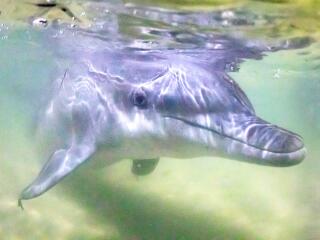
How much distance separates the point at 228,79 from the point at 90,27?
10.2ft

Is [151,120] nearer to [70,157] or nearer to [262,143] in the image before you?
[70,157]

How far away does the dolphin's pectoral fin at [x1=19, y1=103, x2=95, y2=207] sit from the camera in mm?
6625

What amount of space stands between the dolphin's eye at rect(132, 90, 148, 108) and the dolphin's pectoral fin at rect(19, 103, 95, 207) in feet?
2.67

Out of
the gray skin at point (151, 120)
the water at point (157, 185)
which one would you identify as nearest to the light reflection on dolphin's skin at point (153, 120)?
the gray skin at point (151, 120)

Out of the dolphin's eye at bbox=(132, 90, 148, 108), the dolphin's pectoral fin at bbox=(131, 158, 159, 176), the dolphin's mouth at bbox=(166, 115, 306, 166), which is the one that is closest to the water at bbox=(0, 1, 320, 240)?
the dolphin's pectoral fin at bbox=(131, 158, 159, 176)

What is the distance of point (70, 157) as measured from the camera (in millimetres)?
7094

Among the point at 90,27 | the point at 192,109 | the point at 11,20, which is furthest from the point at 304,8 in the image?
the point at 11,20

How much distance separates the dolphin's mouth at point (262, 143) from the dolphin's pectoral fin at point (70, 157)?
187 centimetres

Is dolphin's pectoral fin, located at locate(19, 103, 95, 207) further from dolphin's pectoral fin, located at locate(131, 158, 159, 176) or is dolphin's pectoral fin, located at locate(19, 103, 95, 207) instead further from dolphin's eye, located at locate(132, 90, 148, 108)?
dolphin's pectoral fin, located at locate(131, 158, 159, 176)

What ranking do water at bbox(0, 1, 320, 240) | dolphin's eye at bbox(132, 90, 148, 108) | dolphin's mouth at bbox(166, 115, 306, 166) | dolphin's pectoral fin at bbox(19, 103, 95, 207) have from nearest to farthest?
dolphin's mouth at bbox(166, 115, 306, 166)
dolphin's pectoral fin at bbox(19, 103, 95, 207)
dolphin's eye at bbox(132, 90, 148, 108)
water at bbox(0, 1, 320, 240)

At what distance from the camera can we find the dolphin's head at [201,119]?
5602 mm

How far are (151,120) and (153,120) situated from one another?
0.03 m

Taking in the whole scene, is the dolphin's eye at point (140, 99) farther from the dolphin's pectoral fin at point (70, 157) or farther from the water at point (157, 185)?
the water at point (157, 185)

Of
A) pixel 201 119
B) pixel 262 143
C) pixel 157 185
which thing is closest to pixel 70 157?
pixel 201 119
